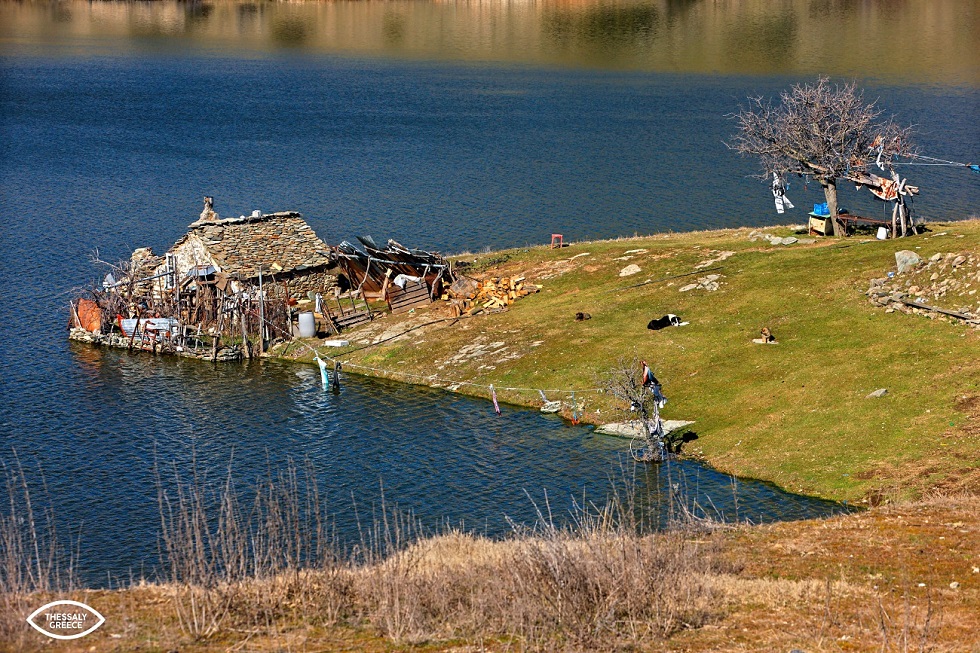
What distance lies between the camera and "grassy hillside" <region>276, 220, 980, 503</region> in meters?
37.7

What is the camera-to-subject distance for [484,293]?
58.9 m

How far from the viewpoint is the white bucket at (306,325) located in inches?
2247

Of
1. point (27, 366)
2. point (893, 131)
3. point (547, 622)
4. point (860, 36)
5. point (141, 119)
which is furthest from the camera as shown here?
point (860, 36)

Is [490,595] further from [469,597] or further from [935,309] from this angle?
[935,309]

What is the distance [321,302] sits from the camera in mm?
58906

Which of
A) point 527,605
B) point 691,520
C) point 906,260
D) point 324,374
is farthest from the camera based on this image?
point 324,374

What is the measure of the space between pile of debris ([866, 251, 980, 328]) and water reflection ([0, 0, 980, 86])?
332ft

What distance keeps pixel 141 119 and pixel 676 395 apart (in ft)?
325

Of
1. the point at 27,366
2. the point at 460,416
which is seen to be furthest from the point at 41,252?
the point at 460,416

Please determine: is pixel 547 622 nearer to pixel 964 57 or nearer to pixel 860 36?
pixel 964 57

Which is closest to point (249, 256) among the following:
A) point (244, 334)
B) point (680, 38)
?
point (244, 334)

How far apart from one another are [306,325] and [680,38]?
13156 cm

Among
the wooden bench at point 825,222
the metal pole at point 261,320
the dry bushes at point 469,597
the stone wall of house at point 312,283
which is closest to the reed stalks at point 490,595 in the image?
the dry bushes at point 469,597

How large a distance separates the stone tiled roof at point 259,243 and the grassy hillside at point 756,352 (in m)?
5.66
